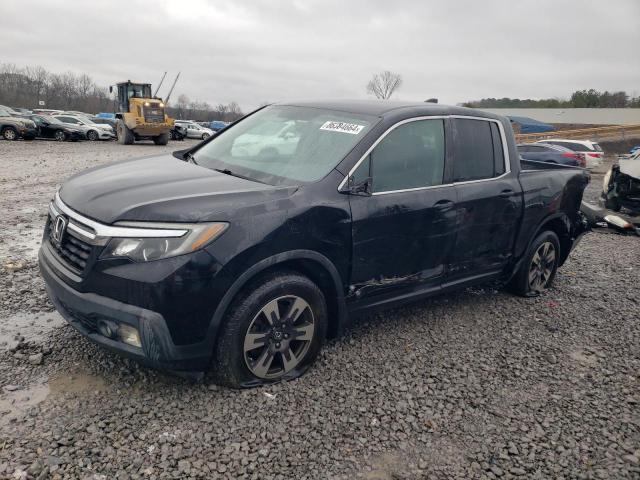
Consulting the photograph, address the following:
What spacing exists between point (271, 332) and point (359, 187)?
Result: 3.61 feet

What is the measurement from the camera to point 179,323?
273cm

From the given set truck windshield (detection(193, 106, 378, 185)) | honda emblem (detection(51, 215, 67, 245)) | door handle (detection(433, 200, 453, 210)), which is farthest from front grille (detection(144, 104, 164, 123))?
door handle (detection(433, 200, 453, 210))

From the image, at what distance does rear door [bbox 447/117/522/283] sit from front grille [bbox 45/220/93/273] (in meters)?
2.66

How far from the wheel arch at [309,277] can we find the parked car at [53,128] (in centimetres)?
2677

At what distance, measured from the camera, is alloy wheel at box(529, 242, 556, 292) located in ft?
16.7

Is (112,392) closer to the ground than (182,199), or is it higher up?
closer to the ground

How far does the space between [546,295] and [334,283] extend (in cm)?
307

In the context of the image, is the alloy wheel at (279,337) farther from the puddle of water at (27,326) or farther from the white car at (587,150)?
the white car at (587,150)

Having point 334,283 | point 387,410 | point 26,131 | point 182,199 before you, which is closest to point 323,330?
point 334,283

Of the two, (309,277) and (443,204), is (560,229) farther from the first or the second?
(309,277)

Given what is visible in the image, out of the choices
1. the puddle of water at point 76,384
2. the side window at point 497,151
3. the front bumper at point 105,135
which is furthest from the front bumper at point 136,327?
the front bumper at point 105,135

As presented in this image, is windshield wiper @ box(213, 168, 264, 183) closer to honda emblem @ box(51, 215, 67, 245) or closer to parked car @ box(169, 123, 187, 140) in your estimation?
honda emblem @ box(51, 215, 67, 245)

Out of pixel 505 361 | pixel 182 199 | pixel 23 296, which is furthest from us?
pixel 23 296

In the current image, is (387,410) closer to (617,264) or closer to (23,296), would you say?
(23,296)
